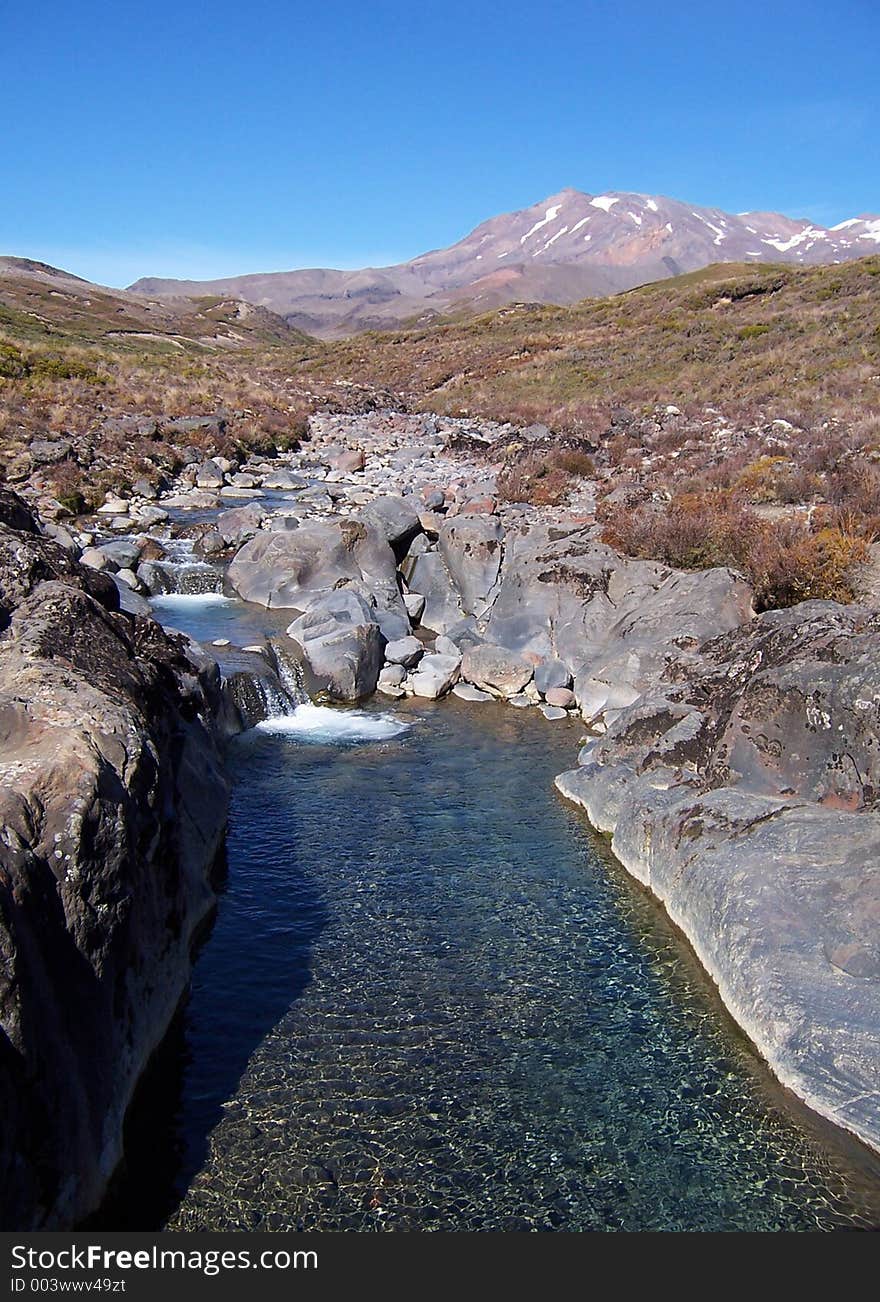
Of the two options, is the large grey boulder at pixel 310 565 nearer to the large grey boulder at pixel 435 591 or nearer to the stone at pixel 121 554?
the large grey boulder at pixel 435 591

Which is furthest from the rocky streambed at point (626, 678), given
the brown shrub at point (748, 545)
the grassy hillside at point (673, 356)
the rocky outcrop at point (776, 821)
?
the grassy hillside at point (673, 356)

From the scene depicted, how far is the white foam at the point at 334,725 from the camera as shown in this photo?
17.4m

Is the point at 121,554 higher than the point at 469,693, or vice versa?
the point at 121,554

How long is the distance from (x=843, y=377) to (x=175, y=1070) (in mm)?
39539

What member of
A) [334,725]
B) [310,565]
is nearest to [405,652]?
[334,725]

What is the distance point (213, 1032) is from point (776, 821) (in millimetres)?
6791

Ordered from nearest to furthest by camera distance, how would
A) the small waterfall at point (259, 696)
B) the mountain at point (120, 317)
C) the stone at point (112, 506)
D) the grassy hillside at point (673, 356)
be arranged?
the small waterfall at point (259, 696)
the stone at point (112, 506)
the grassy hillside at point (673, 356)
the mountain at point (120, 317)

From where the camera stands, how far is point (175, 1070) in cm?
861

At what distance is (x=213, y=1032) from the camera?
9.25 meters

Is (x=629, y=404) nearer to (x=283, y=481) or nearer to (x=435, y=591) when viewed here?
(x=283, y=481)

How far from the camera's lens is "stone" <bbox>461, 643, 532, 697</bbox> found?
764 inches

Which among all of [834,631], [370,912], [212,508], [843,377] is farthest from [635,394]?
[370,912]

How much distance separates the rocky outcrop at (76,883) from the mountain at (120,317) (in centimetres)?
6793

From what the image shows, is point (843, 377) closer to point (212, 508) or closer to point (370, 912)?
point (212, 508)
